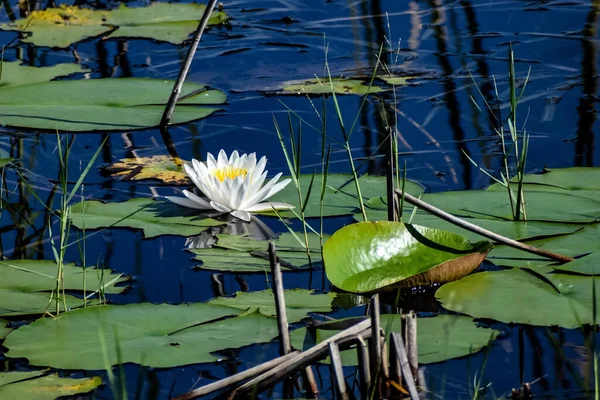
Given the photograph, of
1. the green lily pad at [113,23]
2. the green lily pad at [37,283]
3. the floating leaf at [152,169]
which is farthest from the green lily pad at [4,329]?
the green lily pad at [113,23]

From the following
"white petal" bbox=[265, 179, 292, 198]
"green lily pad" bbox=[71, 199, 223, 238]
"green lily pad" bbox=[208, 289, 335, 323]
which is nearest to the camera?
"green lily pad" bbox=[208, 289, 335, 323]

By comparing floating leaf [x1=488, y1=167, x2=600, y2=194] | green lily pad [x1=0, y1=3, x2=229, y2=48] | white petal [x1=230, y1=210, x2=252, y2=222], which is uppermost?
green lily pad [x1=0, y1=3, x2=229, y2=48]

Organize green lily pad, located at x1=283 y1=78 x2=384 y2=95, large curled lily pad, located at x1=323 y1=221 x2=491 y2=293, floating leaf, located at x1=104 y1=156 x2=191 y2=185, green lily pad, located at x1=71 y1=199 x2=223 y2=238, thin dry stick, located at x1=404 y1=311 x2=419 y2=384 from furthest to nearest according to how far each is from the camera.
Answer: green lily pad, located at x1=283 y1=78 x2=384 y2=95
floating leaf, located at x1=104 y1=156 x2=191 y2=185
green lily pad, located at x1=71 y1=199 x2=223 y2=238
large curled lily pad, located at x1=323 y1=221 x2=491 y2=293
thin dry stick, located at x1=404 y1=311 x2=419 y2=384

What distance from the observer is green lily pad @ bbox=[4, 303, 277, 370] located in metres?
2.09

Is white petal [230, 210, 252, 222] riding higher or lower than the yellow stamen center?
lower

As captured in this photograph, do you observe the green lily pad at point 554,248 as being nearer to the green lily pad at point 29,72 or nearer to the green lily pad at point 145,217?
the green lily pad at point 145,217

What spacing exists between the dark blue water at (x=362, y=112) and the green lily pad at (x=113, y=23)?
0.32ft

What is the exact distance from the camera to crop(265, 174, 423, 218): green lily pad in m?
3.06

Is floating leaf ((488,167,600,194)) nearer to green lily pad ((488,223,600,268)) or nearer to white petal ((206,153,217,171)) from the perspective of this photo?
green lily pad ((488,223,600,268))

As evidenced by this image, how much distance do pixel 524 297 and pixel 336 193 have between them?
96cm

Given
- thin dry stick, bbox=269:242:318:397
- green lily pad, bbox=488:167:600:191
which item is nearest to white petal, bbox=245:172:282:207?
green lily pad, bbox=488:167:600:191

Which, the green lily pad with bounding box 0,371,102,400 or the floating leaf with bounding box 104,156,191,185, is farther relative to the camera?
the floating leaf with bounding box 104,156,191,185

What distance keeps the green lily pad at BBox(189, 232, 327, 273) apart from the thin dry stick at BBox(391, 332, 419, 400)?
2.81 ft

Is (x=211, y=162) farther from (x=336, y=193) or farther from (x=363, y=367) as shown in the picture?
(x=363, y=367)
